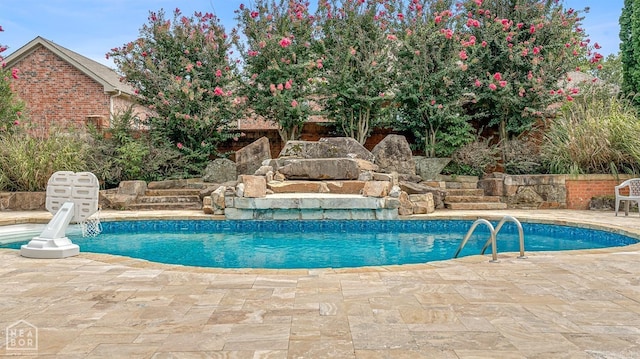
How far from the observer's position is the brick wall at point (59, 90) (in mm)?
→ 15875

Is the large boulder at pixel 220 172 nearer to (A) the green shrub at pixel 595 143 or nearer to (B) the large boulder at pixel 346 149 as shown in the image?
(B) the large boulder at pixel 346 149

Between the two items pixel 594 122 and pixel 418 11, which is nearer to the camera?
pixel 594 122

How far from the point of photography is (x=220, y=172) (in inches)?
399

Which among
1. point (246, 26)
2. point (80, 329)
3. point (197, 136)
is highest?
point (246, 26)

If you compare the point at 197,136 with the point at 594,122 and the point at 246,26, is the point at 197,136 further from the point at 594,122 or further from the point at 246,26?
the point at 594,122

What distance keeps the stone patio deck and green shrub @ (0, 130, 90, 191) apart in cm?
517

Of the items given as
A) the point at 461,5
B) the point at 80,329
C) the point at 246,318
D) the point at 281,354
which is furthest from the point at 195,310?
the point at 461,5

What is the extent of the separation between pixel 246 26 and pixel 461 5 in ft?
17.2

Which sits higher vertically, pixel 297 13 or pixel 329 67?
pixel 297 13

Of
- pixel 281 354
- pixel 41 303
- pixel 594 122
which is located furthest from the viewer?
pixel 594 122

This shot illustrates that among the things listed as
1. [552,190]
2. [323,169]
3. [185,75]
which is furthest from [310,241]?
[185,75]

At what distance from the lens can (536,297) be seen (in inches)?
113

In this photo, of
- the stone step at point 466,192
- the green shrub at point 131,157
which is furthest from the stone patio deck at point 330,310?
the green shrub at point 131,157

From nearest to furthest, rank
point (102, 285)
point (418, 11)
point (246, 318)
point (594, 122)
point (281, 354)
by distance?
point (281, 354) → point (246, 318) → point (102, 285) → point (594, 122) → point (418, 11)
